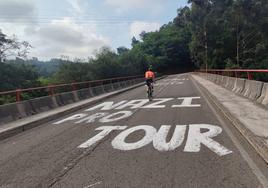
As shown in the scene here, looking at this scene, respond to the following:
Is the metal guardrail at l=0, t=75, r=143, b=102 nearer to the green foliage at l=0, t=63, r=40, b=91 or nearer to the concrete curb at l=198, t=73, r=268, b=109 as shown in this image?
the green foliage at l=0, t=63, r=40, b=91

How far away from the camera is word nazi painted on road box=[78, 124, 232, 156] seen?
695 centimetres

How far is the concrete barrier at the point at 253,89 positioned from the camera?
1336cm

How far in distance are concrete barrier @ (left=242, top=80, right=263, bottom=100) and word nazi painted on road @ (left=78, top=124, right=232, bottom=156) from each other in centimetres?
518

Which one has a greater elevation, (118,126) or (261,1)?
(261,1)

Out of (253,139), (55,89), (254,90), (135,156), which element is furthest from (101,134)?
(55,89)

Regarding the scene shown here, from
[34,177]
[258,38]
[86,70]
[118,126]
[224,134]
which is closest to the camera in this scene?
[34,177]

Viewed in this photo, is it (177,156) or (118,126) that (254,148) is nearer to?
(177,156)

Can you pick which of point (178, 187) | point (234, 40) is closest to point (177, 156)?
point (178, 187)

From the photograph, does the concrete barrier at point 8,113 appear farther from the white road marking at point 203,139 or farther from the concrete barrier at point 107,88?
the concrete barrier at point 107,88

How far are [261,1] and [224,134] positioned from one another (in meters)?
59.8

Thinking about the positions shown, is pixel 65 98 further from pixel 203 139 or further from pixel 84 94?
pixel 203 139

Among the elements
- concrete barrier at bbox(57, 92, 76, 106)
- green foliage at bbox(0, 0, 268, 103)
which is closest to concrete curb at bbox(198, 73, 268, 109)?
concrete barrier at bbox(57, 92, 76, 106)

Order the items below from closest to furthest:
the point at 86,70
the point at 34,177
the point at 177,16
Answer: the point at 34,177 < the point at 86,70 < the point at 177,16

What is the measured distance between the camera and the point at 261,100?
12641 mm
